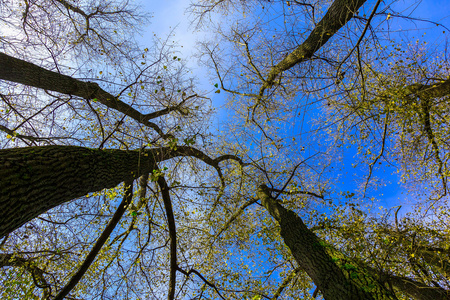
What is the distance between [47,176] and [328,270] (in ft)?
12.4

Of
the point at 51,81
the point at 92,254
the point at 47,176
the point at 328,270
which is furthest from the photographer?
the point at 51,81

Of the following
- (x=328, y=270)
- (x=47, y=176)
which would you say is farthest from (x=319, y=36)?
(x=47, y=176)

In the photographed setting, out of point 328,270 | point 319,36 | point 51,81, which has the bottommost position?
point 328,270

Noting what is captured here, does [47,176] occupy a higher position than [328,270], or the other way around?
[47,176]

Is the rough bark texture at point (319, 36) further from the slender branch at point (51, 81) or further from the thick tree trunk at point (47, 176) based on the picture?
the thick tree trunk at point (47, 176)

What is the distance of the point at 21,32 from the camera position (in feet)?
14.5

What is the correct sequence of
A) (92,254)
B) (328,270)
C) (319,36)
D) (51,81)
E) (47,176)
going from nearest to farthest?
(47,176)
(328,270)
(92,254)
(51,81)
(319,36)

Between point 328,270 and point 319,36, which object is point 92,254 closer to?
point 328,270

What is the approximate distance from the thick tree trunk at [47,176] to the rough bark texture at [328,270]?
2833mm

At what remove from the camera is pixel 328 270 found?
9.85 ft

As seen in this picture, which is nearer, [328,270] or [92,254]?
[328,270]

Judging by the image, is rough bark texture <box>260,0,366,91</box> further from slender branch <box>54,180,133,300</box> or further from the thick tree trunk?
slender branch <box>54,180,133,300</box>

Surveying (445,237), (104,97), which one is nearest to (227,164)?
(104,97)

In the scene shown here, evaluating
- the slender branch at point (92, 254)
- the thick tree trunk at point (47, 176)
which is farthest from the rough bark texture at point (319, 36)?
the slender branch at point (92, 254)
